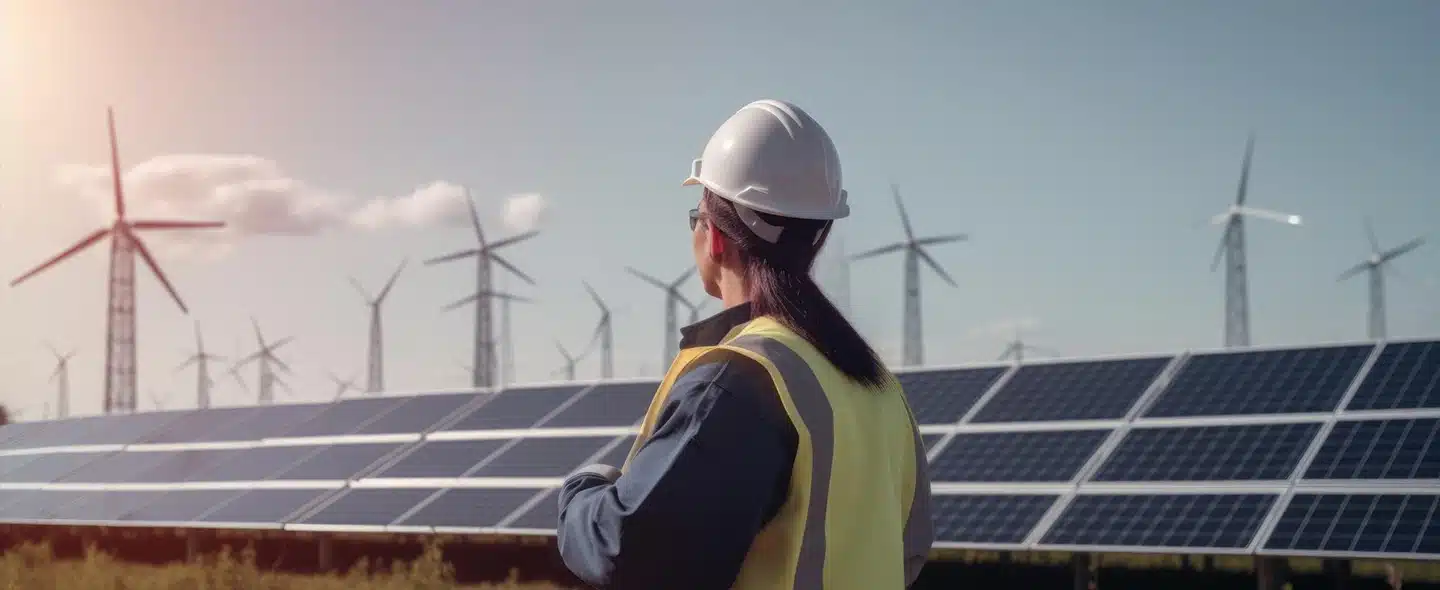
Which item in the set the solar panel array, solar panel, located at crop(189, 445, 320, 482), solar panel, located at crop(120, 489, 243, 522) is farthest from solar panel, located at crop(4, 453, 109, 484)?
solar panel, located at crop(120, 489, 243, 522)

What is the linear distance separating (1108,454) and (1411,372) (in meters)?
3.98

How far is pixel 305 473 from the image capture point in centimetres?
2733

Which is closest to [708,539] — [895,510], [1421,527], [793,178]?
[895,510]

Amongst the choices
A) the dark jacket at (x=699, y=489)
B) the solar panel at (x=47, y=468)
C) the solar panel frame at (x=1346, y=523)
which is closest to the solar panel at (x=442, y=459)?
the solar panel at (x=47, y=468)

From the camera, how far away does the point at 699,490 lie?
295 cm

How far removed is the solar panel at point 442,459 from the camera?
998 inches

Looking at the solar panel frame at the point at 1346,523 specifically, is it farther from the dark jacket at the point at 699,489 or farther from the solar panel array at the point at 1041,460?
the dark jacket at the point at 699,489

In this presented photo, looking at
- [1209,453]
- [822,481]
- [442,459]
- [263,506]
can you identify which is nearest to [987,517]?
[1209,453]

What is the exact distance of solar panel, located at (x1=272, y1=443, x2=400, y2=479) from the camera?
26844mm

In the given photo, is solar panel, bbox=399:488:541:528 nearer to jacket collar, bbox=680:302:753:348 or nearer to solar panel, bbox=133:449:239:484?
solar panel, bbox=133:449:239:484

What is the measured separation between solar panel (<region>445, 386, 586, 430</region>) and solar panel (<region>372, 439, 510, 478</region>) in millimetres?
685

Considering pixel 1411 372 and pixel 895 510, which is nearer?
pixel 895 510

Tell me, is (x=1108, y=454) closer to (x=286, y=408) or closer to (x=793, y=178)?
(x=793, y=178)

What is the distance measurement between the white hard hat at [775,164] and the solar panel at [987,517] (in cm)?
1511
